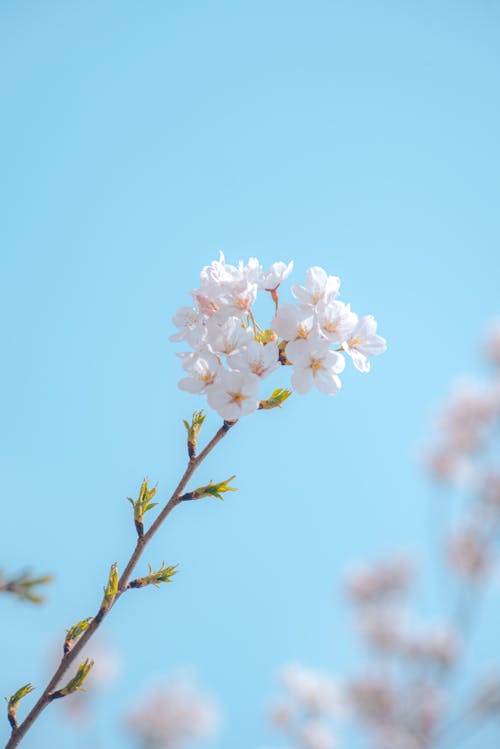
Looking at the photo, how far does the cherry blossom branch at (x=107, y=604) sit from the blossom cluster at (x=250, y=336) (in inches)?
5.0

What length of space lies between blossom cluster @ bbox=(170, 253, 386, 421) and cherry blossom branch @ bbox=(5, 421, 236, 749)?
0.42 feet

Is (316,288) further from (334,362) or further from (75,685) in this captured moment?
(75,685)

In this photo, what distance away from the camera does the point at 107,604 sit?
1201 mm

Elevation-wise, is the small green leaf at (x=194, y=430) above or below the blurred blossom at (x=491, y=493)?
below

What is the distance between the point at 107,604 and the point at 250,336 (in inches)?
27.5

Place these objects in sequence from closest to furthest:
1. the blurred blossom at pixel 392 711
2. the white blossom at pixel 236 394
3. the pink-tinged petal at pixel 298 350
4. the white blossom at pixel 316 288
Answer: the white blossom at pixel 236 394 → the pink-tinged petal at pixel 298 350 → the white blossom at pixel 316 288 → the blurred blossom at pixel 392 711

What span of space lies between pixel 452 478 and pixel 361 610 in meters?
2.92

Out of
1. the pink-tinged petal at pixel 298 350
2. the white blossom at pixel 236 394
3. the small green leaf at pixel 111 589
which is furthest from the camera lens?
the pink-tinged petal at pixel 298 350

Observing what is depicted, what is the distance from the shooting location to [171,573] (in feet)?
4.53

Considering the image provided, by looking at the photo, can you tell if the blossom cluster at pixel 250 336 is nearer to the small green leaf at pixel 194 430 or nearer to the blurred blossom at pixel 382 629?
the small green leaf at pixel 194 430

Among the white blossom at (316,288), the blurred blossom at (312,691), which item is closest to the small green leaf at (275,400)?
the white blossom at (316,288)

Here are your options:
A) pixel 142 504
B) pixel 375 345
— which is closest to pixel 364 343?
pixel 375 345

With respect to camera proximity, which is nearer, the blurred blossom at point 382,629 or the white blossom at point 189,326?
the white blossom at point 189,326

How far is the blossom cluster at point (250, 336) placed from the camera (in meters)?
1.46
